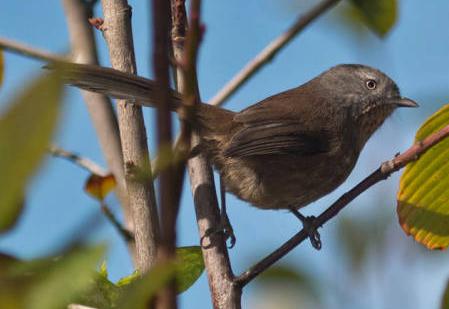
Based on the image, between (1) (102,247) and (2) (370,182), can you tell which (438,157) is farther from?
(1) (102,247)

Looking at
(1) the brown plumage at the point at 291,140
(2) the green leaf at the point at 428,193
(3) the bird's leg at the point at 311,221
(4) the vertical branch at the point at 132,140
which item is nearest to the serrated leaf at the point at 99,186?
(4) the vertical branch at the point at 132,140

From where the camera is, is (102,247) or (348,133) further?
(348,133)

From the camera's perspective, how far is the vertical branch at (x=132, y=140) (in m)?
2.25

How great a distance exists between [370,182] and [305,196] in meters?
2.63

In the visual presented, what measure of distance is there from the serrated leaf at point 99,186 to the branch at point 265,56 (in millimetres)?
832

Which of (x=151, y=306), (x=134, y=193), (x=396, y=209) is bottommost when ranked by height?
(x=151, y=306)

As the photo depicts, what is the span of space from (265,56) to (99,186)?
37.5 inches

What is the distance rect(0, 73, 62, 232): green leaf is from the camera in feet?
1.97

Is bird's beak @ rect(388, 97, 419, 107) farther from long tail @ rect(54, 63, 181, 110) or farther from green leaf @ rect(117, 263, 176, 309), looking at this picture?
green leaf @ rect(117, 263, 176, 309)

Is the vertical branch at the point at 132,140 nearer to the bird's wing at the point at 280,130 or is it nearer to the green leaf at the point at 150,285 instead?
the green leaf at the point at 150,285

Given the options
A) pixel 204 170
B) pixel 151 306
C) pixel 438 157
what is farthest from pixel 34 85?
pixel 204 170

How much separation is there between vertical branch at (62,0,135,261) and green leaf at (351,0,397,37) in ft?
4.83

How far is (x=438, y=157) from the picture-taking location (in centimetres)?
208

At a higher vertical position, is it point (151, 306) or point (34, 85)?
point (34, 85)
